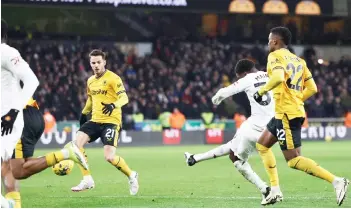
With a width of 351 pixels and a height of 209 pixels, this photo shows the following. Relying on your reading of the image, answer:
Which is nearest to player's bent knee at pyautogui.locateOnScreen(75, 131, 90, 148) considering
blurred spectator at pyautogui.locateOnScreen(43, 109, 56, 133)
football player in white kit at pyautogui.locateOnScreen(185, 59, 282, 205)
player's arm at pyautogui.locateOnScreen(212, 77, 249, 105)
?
football player in white kit at pyautogui.locateOnScreen(185, 59, 282, 205)

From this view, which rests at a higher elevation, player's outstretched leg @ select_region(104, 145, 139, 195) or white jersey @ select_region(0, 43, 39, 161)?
white jersey @ select_region(0, 43, 39, 161)

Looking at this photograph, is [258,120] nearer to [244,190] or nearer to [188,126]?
[244,190]

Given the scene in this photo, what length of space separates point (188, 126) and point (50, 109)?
16.9 ft

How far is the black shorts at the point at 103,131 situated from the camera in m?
12.4

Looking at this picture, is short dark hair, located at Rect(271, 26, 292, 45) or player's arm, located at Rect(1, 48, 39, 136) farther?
short dark hair, located at Rect(271, 26, 292, 45)

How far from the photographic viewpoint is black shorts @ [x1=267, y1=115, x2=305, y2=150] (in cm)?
1012

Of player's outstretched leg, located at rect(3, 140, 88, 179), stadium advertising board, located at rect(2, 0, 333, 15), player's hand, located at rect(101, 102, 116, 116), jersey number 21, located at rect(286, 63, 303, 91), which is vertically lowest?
player's outstretched leg, located at rect(3, 140, 88, 179)

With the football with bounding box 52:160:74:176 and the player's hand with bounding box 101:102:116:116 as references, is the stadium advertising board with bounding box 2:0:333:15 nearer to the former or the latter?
the player's hand with bounding box 101:102:116:116

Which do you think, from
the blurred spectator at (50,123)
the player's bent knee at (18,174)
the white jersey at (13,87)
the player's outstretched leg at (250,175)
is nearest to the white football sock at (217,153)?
the player's outstretched leg at (250,175)

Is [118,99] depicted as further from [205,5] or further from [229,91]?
[205,5]

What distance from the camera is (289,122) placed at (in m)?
10.2

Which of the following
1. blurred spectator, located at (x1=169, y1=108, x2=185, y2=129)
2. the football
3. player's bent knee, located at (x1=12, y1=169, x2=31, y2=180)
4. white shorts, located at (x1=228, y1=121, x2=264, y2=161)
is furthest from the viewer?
blurred spectator, located at (x1=169, y1=108, x2=185, y2=129)

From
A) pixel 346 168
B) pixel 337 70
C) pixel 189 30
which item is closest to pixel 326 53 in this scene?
pixel 337 70

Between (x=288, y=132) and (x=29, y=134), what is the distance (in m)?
2.95
